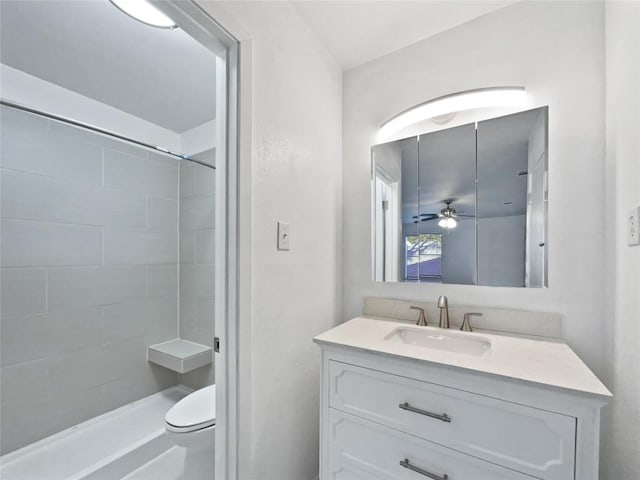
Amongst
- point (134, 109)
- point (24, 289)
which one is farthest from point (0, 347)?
point (134, 109)

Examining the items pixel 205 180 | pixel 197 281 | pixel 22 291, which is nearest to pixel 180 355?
pixel 197 281

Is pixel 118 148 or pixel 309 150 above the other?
pixel 118 148

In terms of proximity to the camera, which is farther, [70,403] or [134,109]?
[134,109]

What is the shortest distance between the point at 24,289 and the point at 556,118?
2951 mm

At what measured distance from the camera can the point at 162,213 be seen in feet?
7.74

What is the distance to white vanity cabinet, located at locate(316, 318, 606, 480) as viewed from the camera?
2.45 feet

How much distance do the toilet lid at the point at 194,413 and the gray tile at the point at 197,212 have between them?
48.1 inches

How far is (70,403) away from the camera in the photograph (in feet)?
5.85

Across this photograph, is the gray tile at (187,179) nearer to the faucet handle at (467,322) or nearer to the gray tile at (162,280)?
the gray tile at (162,280)

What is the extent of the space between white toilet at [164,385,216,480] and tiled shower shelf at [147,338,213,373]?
0.59 meters

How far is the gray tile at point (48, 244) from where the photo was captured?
1597 millimetres

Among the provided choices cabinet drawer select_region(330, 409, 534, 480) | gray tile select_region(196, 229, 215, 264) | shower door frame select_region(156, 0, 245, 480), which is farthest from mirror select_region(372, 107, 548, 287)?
gray tile select_region(196, 229, 215, 264)

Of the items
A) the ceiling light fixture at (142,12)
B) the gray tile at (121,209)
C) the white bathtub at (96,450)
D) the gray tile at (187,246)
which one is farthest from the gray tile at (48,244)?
the ceiling light fixture at (142,12)

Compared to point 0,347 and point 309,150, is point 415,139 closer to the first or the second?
point 309,150
